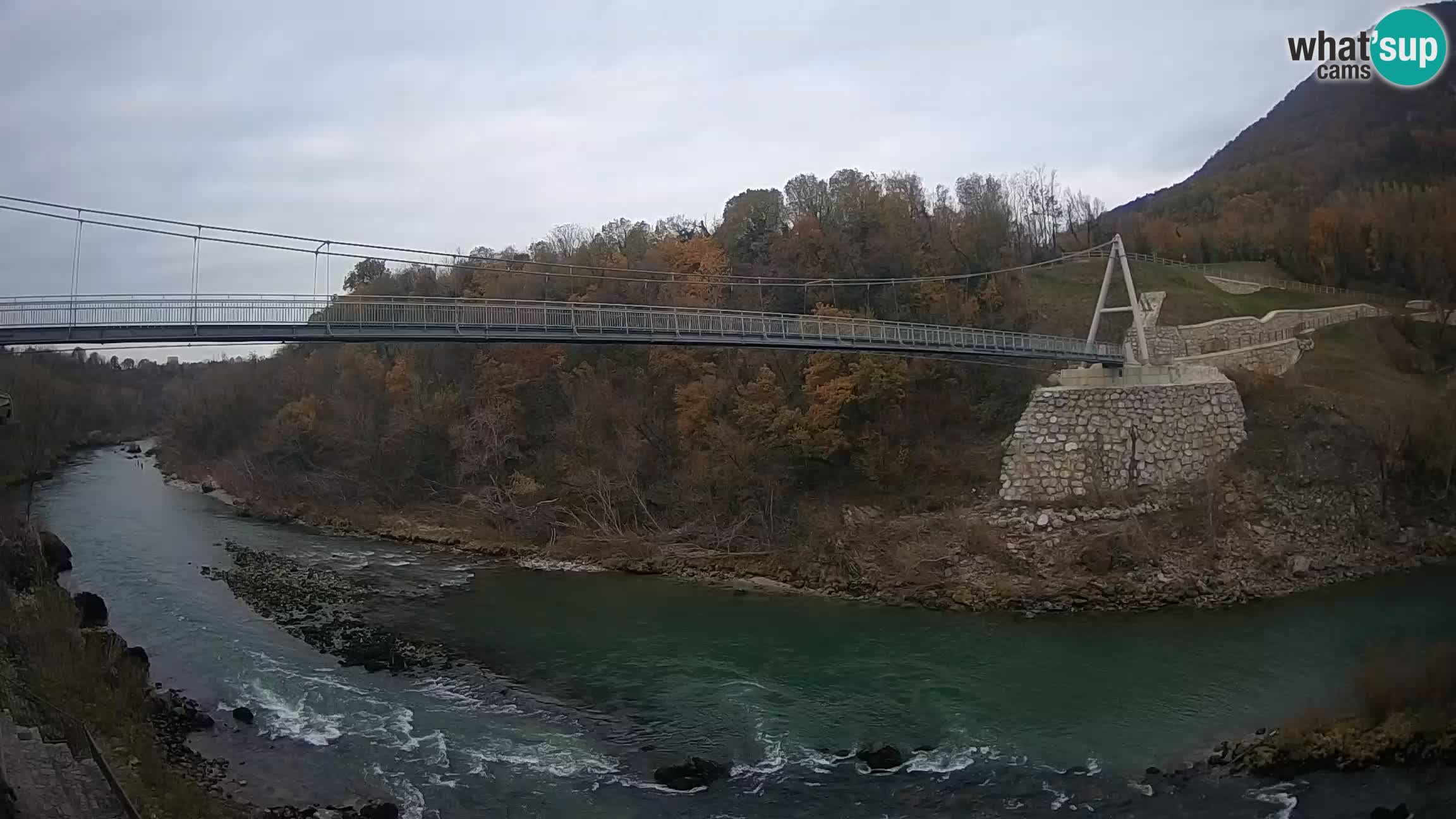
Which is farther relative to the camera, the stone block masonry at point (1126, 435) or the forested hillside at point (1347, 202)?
the forested hillside at point (1347, 202)

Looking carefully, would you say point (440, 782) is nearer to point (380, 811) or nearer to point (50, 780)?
point (380, 811)

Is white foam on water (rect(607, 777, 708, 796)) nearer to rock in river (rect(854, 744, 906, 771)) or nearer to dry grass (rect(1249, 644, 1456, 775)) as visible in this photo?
rock in river (rect(854, 744, 906, 771))

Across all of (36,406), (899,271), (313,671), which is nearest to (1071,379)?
→ (899,271)

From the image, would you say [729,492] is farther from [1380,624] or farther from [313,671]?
[1380,624]

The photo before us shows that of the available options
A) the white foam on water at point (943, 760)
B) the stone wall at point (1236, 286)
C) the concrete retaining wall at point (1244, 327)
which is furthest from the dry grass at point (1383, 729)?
the stone wall at point (1236, 286)

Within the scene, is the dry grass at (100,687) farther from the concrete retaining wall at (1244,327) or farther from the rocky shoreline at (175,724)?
the concrete retaining wall at (1244,327)
